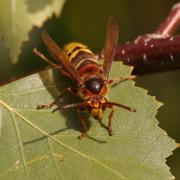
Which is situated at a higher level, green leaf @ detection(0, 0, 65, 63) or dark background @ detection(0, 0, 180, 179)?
dark background @ detection(0, 0, 180, 179)

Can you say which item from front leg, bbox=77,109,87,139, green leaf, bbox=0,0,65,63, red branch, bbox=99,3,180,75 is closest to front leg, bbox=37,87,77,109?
front leg, bbox=77,109,87,139

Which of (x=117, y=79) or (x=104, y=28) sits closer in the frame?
(x=117, y=79)

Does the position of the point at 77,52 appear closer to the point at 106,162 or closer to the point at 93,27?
the point at 106,162

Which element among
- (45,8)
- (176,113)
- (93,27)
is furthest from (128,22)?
(45,8)

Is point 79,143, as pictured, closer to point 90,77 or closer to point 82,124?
point 82,124

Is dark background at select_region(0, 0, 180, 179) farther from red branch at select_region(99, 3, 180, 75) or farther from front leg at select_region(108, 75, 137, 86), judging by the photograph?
front leg at select_region(108, 75, 137, 86)

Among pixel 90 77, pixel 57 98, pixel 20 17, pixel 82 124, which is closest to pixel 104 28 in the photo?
pixel 20 17
